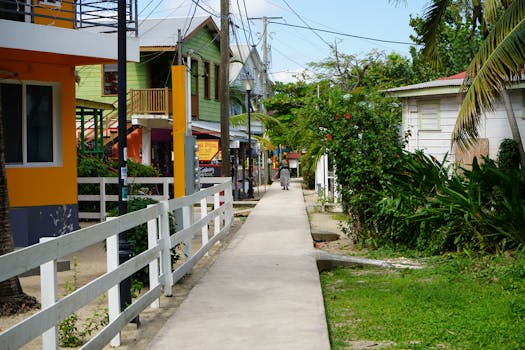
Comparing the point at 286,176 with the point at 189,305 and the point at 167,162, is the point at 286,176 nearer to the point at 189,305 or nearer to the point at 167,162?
the point at 167,162

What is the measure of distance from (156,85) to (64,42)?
20.0 m

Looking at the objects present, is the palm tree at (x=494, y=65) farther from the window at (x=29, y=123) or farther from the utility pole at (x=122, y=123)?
the window at (x=29, y=123)

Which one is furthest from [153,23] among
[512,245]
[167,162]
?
[512,245]

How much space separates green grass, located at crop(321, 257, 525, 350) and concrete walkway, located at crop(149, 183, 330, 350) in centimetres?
33

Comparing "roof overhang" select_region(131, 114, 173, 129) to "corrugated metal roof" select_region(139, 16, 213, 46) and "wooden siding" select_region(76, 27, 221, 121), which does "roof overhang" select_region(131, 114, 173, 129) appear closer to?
"wooden siding" select_region(76, 27, 221, 121)

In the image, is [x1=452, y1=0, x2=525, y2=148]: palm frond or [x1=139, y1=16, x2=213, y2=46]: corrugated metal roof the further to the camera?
[x1=139, y1=16, x2=213, y2=46]: corrugated metal roof

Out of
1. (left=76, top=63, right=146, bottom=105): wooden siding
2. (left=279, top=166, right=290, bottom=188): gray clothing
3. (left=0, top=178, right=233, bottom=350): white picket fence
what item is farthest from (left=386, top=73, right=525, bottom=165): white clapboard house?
(left=279, top=166, right=290, bottom=188): gray clothing

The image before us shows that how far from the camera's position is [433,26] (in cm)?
1486

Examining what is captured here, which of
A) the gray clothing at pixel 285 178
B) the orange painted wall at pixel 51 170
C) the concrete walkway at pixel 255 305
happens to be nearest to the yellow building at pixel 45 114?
the orange painted wall at pixel 51 170

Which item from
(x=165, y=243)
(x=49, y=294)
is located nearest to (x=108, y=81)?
(x=165, y=243)

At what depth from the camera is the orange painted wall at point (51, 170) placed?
14102 millimetres

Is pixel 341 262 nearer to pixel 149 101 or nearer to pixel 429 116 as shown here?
pixel 429 116

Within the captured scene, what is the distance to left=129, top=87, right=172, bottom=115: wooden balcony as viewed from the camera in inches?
1209

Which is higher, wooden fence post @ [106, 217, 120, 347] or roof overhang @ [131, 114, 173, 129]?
roof overhang @ [131, 114, 173, 129]
